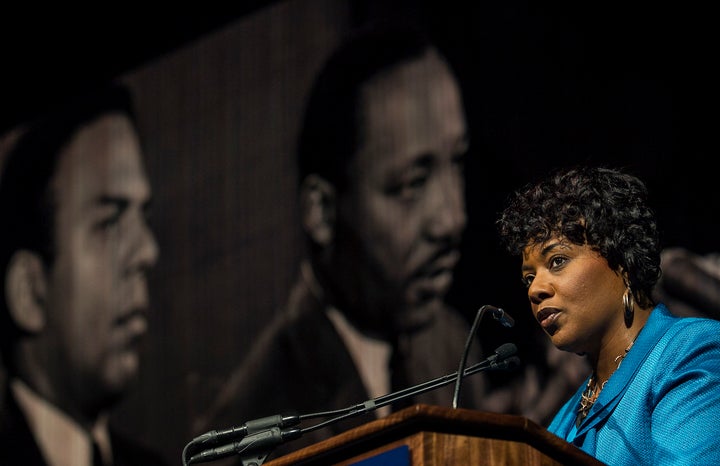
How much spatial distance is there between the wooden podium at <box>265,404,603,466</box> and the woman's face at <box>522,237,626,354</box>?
0.53 meters

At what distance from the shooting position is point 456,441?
1.95 metres

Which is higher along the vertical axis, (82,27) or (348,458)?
(82,27)

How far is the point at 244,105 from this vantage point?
5828mm

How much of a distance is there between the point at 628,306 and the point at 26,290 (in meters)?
4.49

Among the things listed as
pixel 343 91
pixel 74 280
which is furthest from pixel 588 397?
pixel 74 280

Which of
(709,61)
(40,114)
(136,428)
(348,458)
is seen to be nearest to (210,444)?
(348,458)

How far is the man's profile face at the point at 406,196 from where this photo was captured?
4.94m

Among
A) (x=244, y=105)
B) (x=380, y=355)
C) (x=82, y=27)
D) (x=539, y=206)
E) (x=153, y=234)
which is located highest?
(x=82, y=27)

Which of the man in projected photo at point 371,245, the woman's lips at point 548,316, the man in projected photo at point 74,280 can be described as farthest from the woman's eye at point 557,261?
the man in projected photo at point 74,280

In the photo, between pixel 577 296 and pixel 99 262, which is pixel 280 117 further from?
pixel 577 296

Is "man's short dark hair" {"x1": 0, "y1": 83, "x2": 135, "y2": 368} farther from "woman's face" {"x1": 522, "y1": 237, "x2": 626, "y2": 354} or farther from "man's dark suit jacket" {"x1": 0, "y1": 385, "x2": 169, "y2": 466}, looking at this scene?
"woman's face" {"x1": 522, "y1": 237, "x2": 626, "y2": 354}

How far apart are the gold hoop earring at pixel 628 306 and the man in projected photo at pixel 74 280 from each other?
3.72 metres

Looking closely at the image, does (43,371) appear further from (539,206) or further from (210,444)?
(539,206)

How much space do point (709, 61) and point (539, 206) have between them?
2.20 meters
